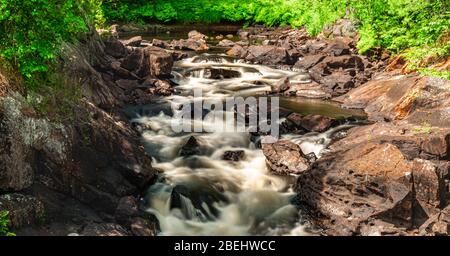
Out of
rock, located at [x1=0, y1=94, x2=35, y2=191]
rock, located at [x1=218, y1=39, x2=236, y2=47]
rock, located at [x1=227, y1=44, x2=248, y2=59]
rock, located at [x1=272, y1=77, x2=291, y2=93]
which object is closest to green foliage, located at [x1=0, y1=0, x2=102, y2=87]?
rock, located at [x1=0, y1=94, x2=35, y2=191]

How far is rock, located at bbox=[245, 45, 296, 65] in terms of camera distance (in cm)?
2342

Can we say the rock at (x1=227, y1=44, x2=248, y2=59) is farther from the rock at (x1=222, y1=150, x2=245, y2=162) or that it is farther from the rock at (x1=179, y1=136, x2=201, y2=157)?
the rock at (x1=222, y1=150, x2=245, y2=162)

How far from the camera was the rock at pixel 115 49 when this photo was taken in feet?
60.3

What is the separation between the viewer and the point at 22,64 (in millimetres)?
7496

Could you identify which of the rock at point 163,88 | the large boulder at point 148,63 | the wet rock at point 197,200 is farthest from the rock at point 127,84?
the wet rock at point 197,200

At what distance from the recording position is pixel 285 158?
11211 mm

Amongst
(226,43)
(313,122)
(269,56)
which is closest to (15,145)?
(313,122)

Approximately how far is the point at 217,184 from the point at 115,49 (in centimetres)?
1056

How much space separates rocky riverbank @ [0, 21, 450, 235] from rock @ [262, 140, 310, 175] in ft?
0.09

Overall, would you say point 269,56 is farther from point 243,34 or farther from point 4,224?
point 4,224

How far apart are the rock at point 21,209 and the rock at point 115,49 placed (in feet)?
39.2

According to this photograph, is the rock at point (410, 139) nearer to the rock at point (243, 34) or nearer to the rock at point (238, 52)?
the rock at point (238, 52)
